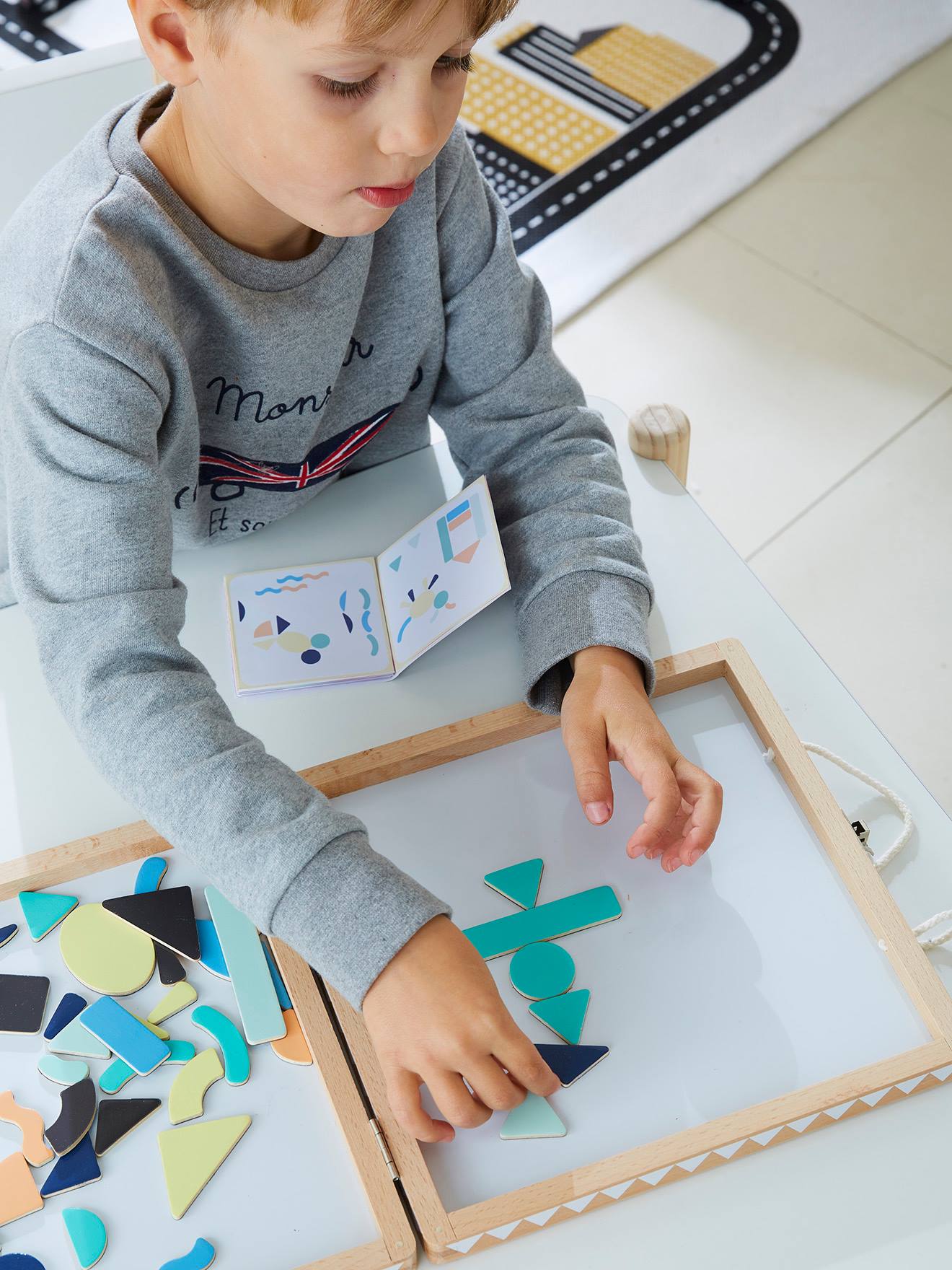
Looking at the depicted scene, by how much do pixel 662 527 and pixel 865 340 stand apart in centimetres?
100

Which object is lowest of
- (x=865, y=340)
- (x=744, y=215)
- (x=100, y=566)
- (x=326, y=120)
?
(x=865, y=340)

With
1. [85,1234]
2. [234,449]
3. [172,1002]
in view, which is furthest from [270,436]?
[85,1234]

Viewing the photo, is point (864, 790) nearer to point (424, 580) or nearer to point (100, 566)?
point (424, 580)

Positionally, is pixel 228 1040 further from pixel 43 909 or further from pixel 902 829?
pixel 902 829

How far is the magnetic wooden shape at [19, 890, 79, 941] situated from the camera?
641 millimetres

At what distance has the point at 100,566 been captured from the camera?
2.04 ft

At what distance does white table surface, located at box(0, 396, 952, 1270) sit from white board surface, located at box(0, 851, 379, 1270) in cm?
8

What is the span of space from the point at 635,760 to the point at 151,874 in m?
0.28

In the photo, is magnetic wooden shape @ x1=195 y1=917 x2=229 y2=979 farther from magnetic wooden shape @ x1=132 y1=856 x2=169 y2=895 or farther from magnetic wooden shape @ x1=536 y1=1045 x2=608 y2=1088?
magnetic wooden shape @ x1=536 y1=1045 x2=608 y2=1088

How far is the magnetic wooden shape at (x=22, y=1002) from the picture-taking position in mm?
607

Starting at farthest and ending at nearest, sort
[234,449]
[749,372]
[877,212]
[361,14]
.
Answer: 1. [877,212]
2. [749,372]
3. [234,449]
4. [361,14]

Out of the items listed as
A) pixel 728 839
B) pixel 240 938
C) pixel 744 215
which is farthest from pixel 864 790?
pixel 744 215

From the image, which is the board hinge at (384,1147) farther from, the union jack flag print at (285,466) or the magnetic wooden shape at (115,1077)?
the union jack flag print at (285,466)

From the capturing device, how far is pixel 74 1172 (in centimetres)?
56
